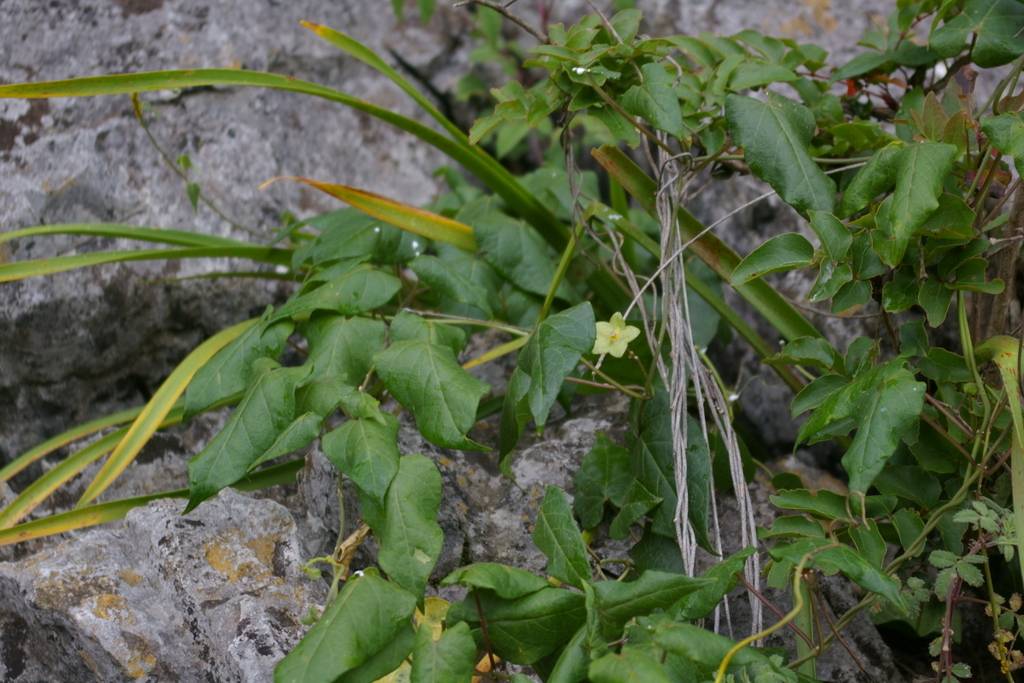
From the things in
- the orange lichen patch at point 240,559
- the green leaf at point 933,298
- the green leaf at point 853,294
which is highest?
the green leaf at point 853,294

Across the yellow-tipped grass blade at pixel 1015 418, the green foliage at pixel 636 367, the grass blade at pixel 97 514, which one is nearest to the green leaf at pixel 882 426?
the green foliage at pixel 636 367

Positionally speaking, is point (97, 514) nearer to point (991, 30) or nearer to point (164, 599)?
point (164, 599)

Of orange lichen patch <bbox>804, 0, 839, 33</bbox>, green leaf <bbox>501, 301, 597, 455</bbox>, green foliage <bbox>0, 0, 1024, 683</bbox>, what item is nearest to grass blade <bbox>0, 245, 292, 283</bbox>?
green foliage <bbox>0, 0, 1024, 683</bbox>

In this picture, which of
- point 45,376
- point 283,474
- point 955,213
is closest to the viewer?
point 955,213

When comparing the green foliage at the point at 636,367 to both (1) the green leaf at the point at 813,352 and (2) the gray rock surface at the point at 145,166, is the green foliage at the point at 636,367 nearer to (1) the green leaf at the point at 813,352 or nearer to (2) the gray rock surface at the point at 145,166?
(1) the green leaf at the point at 813,352

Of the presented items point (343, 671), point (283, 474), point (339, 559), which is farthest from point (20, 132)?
point (343, 671)

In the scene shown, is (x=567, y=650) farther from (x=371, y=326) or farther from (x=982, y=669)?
(x=982, y=669)

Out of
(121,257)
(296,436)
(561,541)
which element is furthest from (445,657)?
(121,257)
